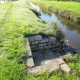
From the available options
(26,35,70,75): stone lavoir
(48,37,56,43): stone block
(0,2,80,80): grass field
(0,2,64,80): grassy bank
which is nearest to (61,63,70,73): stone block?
(0,2,80,80): grass field

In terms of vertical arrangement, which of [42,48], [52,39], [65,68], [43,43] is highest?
[65,68]

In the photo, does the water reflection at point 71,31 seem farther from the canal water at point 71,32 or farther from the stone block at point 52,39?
the stone block at point 52,39

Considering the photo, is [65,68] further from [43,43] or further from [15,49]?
[43,43]

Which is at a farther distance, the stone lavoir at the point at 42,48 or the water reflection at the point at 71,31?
the water reflection at the point at 71,31

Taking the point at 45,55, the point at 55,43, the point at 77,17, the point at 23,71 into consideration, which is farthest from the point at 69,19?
the point at 23,71

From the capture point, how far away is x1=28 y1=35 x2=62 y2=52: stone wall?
9.22 m

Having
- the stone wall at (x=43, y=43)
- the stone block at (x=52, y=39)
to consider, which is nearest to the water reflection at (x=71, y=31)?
the stone wall at (x=43, y=43)

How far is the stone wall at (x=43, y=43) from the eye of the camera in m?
9.22

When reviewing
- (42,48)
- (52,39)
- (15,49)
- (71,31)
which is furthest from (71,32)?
(15,49)

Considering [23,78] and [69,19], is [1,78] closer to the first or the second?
[23,78]

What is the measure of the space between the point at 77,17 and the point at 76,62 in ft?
38.7

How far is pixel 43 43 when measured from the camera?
30.8 feet

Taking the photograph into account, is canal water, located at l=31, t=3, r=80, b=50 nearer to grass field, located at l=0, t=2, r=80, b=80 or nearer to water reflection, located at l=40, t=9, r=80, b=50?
water reflection, located at l=40, t=9, r=80, b=50

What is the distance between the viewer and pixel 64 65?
18.6 ft
